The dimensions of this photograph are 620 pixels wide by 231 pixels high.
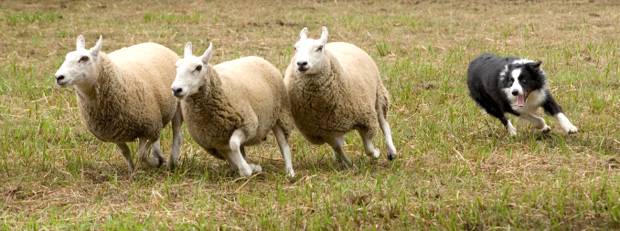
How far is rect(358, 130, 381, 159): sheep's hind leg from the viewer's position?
25.0 feet

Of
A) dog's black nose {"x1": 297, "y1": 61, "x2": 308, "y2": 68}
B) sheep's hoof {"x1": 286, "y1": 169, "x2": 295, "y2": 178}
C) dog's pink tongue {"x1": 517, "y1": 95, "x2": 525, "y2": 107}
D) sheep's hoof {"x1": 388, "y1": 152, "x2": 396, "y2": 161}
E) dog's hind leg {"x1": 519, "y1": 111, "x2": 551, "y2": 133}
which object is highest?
dog's black nose {"x1": 297, "y1": 61, "x2": 308, "y2": 68}

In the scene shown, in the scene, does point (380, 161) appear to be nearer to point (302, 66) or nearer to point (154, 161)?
point (302, 66)

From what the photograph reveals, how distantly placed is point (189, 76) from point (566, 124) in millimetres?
3112

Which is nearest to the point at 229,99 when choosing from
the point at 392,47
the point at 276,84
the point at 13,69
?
the point at 276,84

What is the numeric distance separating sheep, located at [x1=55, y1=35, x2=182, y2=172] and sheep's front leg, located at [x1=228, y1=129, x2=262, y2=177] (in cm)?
66

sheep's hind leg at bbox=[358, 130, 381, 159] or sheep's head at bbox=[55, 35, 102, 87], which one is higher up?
sheep's head at bbox=[55, 35, 102, 87]

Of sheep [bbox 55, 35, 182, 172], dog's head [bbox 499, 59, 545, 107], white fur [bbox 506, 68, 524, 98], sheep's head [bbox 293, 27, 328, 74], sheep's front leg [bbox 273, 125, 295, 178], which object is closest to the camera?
sheep's head [bbox 293, 27, 328, 74]

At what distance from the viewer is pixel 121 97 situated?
7238mm

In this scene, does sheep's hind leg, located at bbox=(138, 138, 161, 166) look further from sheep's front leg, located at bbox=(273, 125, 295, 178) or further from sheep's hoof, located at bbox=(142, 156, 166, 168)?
sheep's front leg, located at bbox=(273, 125, 295, 178)

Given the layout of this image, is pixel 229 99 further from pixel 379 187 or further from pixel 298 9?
pixel 298 9

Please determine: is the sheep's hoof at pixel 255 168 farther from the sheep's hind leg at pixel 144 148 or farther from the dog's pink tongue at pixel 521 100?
the dog's pink tongue at pixel 521 100

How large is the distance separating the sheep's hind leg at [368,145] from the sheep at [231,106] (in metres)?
0.55

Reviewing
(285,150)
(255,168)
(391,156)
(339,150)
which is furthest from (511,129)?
(255,168)

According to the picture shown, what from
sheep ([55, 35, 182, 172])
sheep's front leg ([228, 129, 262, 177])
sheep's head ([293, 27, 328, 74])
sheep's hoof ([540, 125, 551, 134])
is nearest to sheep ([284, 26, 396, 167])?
sheep's head ([293, 27, 328, 74])
